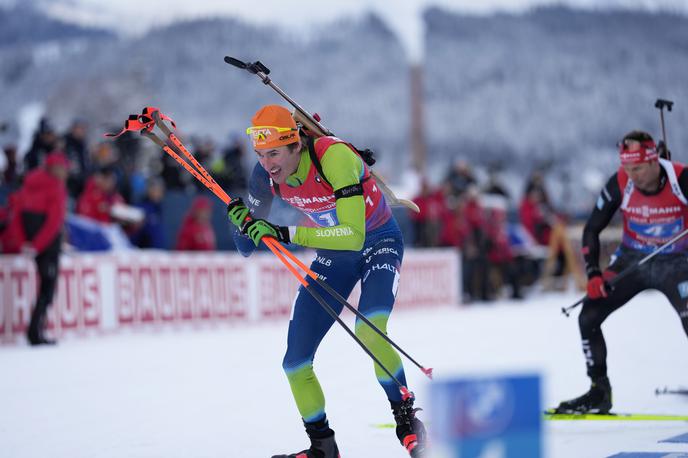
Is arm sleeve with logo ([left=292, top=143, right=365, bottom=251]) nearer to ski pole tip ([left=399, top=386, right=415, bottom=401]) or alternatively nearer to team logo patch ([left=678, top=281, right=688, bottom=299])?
ski pole tip ([left=399, top=386, right=415, bottom=401])

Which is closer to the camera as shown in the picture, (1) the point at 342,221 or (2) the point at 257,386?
(1) the point at 342,221

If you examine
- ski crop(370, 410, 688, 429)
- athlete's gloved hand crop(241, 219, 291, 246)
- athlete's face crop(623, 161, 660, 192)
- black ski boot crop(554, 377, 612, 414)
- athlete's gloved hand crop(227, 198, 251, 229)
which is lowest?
ski crop(370, 410, 688, 429)

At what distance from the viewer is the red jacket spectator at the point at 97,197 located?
1481 cm

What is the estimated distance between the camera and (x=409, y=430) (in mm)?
5594

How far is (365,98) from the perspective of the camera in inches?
A: 2633

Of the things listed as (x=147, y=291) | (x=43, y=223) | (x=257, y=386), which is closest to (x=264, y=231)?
(x=257, y=386)

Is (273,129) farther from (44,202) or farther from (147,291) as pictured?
(147,291)

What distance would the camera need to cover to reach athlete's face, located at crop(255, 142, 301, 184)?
5539 millimetres

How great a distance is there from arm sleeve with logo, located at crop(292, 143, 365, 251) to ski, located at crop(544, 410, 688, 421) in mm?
2341

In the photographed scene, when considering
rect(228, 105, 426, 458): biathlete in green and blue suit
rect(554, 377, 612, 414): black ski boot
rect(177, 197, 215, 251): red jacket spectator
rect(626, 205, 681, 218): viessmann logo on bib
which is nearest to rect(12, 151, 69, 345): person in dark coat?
rect(177, 197, 215, 251): red jacket spectator

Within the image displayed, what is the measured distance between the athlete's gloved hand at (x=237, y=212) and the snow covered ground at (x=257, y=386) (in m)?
1.38

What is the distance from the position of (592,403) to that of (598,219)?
1.28 meters

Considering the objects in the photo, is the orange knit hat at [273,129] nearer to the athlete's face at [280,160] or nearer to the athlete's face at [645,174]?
the athlete's face at [280,160]

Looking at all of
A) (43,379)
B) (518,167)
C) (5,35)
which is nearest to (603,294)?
(43,379)
